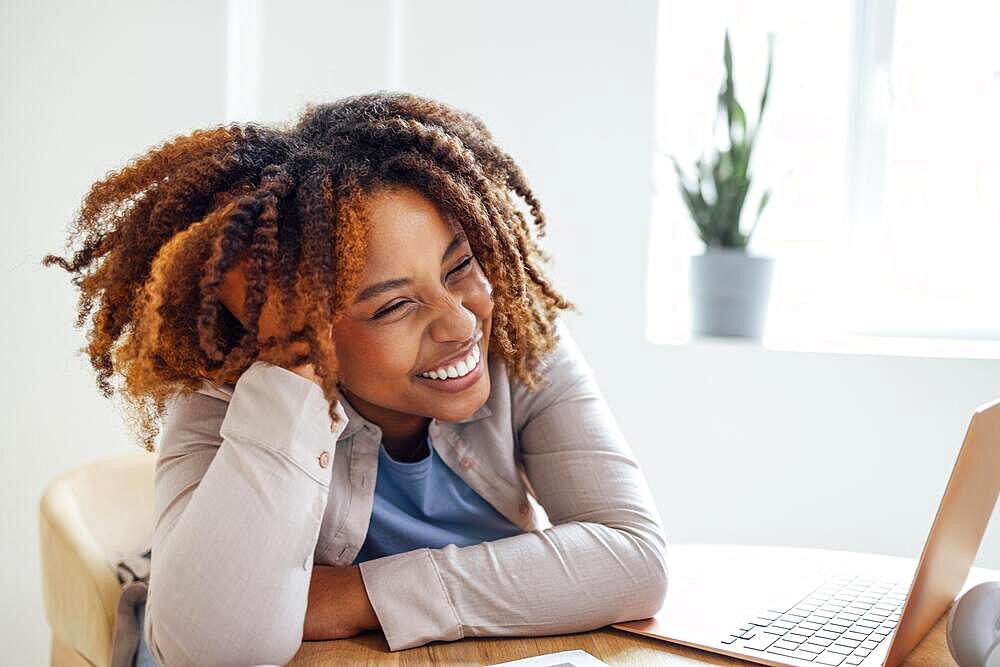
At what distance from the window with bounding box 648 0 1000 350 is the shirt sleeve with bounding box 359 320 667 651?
4.98ft

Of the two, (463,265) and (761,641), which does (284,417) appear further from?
(761,641)

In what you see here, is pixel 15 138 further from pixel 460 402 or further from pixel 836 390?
pixel 836 390

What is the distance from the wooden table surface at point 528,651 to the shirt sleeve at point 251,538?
0.06 m

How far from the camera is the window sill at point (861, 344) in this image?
2477 mm

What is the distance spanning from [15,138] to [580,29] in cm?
149

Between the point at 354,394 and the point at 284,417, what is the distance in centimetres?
23

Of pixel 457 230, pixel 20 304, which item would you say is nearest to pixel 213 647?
pixel 457 230

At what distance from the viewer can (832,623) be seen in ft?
3.66

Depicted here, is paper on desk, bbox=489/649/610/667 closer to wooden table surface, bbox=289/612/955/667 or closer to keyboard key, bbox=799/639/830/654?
wooden table surface, bbox=289/612/955/667

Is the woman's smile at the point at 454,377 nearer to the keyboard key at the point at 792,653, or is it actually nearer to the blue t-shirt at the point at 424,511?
the blue t-shirt at the point at 424,511

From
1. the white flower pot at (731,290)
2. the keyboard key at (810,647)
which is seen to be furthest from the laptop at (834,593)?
the white flower pot at (731,290)

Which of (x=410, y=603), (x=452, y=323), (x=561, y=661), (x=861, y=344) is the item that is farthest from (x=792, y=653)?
(x=861, y=344)

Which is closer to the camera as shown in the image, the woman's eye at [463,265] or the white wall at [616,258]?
the woman's eye at [463,265]

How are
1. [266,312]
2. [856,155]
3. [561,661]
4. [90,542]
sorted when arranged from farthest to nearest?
[856,155] < [90,542] < [266,312] < [561,661]
